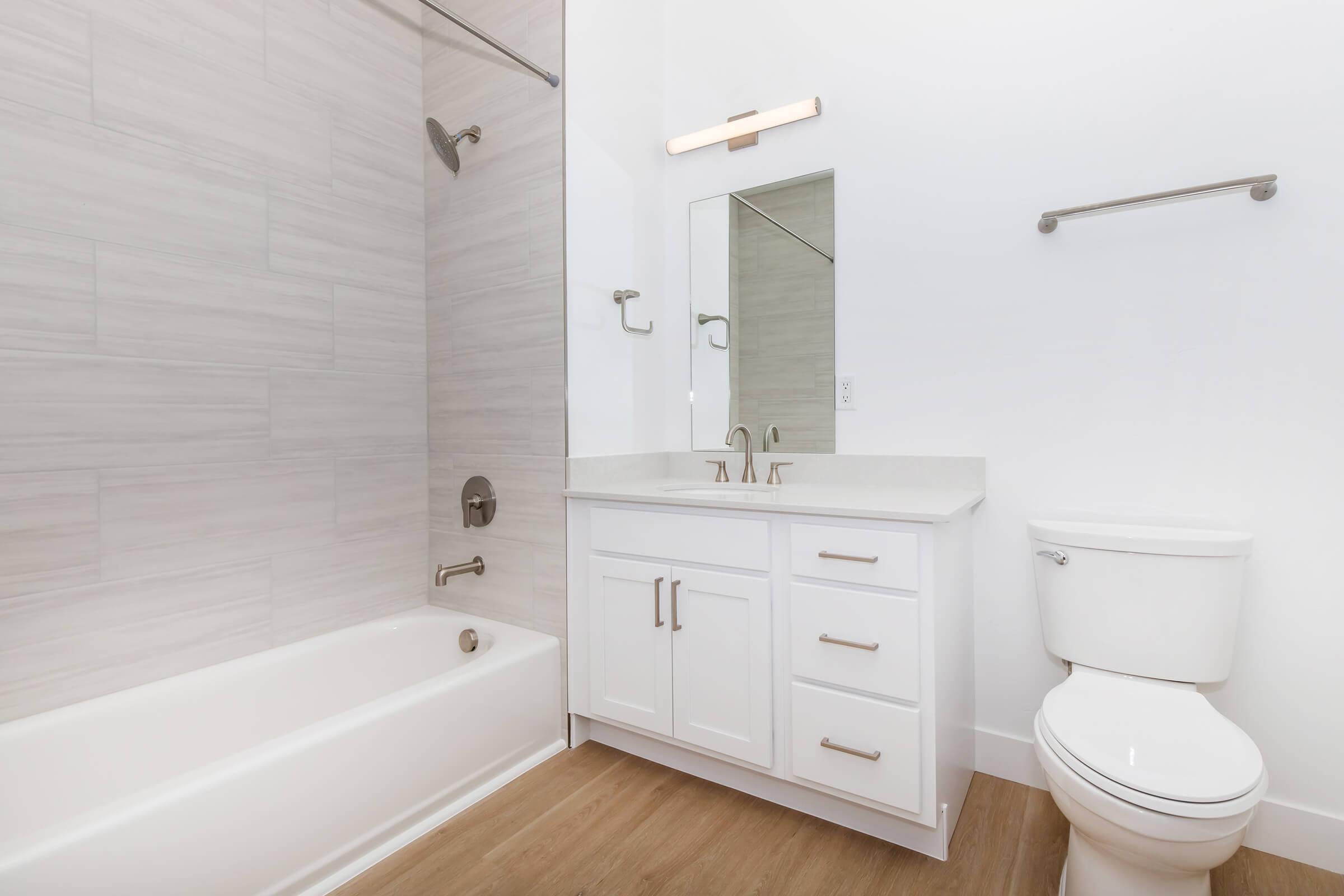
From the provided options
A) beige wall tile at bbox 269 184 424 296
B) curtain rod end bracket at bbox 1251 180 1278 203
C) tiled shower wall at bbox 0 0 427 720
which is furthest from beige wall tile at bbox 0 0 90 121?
curtain rod end bracket at bbox 1251 180 1278 203

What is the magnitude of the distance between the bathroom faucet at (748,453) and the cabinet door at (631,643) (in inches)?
21.2

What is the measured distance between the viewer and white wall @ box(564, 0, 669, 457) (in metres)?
1.94

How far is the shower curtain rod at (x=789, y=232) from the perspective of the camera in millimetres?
1993

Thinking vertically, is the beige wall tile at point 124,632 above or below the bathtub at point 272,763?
above

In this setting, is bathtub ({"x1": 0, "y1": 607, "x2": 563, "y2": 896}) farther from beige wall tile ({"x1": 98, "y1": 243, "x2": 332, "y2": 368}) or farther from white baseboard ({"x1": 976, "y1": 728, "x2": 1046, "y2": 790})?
white baseboard ({"x1": 976, "y1": 728, "x2": 1046, "y2": 790})

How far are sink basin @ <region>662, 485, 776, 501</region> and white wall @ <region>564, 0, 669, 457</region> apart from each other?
28 centimetres

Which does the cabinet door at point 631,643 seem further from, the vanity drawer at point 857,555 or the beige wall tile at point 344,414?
the beige wall tile at point 344,414

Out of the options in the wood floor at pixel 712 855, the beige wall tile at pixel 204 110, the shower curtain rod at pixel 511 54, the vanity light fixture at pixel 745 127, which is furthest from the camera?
the vanity light fixture at pixel 745 127

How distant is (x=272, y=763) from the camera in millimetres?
1215

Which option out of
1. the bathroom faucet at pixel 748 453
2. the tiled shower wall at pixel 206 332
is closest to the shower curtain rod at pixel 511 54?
the tiled shower wall at pixel 206 332

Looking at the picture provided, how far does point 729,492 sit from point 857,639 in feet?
2.12

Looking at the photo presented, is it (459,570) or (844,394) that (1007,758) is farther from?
(459,570)

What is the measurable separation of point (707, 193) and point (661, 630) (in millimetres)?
1535

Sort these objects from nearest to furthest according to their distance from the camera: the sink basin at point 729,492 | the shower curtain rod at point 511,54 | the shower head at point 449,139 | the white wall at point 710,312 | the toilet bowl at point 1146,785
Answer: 1. the toilet bowl at point 1146,785
2. the sink basin at point 729,492
3. the shower curtain rod at point 511,54
4. the shower head at point 449,139
5. the white wall at point 710,312
